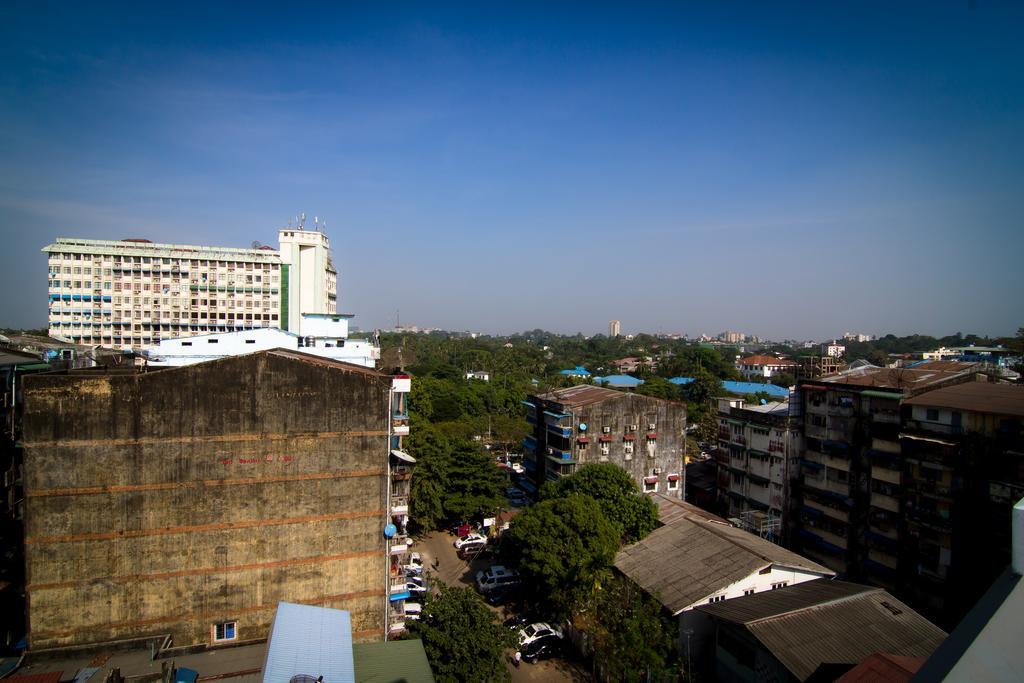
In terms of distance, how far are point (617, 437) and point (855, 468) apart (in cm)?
920

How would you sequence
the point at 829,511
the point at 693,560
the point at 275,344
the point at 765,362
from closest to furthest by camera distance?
the point at 693,560
the point at 275,344
the point at 829,511
the point at 765,362

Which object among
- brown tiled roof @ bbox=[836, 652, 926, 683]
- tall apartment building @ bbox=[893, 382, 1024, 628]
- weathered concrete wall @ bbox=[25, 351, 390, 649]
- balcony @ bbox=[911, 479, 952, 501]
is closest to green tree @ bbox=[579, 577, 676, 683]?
brown tiled roof @ bbox=[836, 652, 926, 683]

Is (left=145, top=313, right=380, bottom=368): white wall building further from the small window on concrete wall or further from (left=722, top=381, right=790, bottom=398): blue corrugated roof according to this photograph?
(left=722, top=381, right=790, bottom=398): blue corrugated roof

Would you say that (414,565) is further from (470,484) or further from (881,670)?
(881,670)

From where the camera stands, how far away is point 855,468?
Result: 70.9 ft

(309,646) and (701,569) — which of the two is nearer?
(309,646)

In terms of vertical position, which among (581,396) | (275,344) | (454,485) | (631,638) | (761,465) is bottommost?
(631,638)

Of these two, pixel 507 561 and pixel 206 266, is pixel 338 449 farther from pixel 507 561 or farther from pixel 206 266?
pixel 206 266

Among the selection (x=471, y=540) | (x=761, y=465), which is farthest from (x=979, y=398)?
(x=471, y=540)

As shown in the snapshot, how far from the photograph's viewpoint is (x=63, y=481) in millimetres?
12758

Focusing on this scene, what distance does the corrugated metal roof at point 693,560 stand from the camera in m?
16.0

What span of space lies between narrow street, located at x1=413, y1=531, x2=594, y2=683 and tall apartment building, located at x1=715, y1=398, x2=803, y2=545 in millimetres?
10709

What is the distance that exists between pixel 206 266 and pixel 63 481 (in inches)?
1420

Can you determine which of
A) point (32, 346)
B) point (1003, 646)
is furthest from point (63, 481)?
point (1003, 646)
